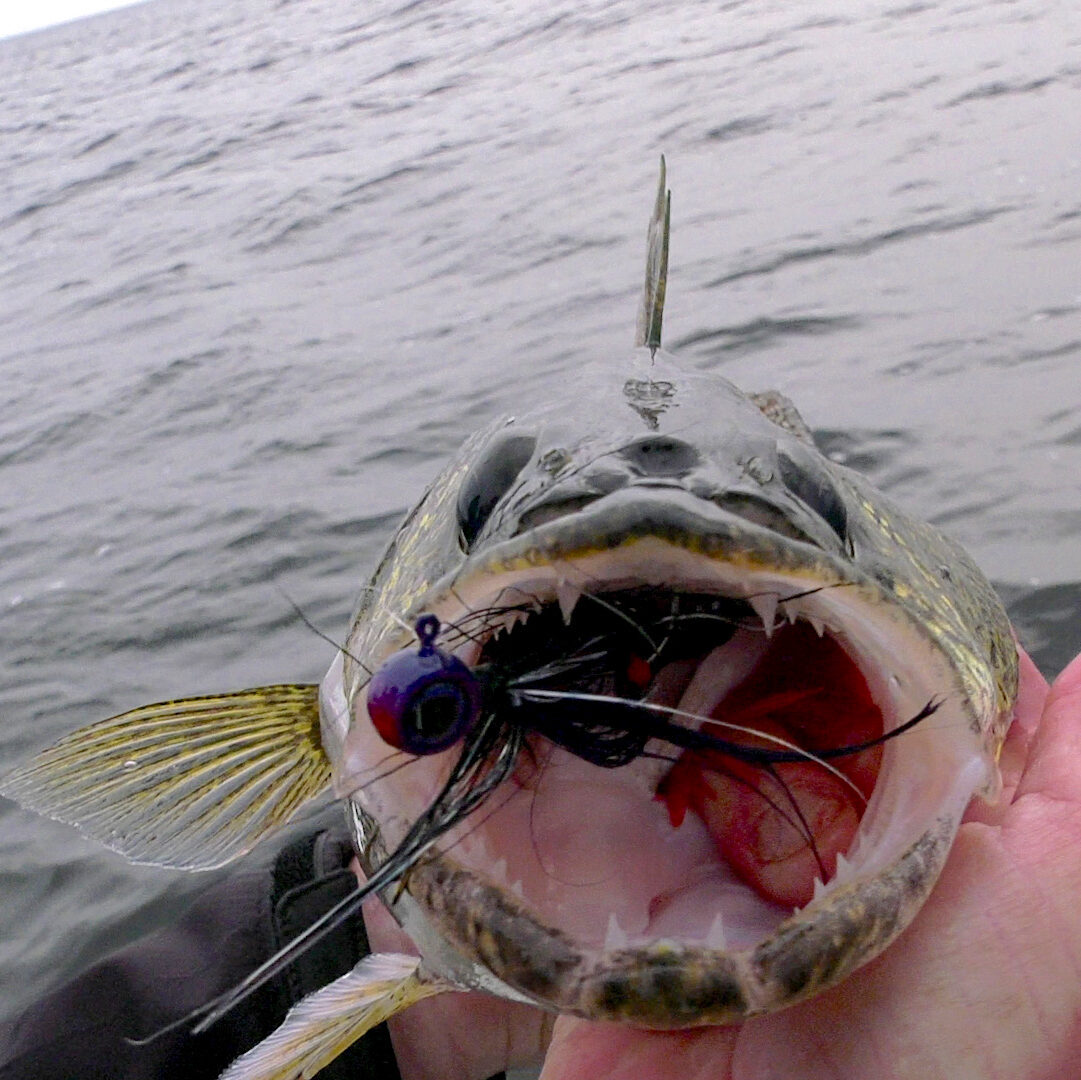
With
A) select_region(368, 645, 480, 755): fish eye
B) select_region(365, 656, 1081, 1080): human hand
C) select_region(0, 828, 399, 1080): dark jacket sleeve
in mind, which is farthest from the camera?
select_region(0, 828, 399, 1080): dark jacket sleeve

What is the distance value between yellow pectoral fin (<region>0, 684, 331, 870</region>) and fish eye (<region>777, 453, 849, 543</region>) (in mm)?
1004

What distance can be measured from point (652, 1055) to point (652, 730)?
51 cm

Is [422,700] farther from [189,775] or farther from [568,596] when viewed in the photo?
[189,775]

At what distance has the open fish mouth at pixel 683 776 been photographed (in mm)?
1301

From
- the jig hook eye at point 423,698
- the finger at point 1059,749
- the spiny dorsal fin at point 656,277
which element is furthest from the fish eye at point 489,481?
the spiny dorsal fin at point 656,277

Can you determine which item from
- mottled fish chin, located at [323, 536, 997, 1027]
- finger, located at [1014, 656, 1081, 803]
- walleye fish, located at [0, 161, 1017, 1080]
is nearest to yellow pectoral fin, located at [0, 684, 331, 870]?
walleye fish, located at [0, 161, 1017, 1080]

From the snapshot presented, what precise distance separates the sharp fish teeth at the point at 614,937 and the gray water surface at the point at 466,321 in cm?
320

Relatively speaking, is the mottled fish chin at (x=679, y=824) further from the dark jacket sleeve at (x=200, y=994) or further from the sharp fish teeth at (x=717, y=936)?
the dark jacket sleeve at (x=200, y=994)

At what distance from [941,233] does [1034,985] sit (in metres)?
7.74

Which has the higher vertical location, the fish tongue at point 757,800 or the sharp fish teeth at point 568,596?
the sharp fish teeth at point 568,596

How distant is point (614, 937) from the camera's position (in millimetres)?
1338

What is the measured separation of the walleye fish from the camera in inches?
51.4

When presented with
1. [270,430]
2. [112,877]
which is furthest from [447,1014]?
[270,430]

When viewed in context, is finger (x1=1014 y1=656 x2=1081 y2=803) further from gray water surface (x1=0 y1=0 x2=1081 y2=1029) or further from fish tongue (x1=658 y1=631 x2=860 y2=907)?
gray water surface (x1=0 y1=0 x2=1081 y2=1029)
